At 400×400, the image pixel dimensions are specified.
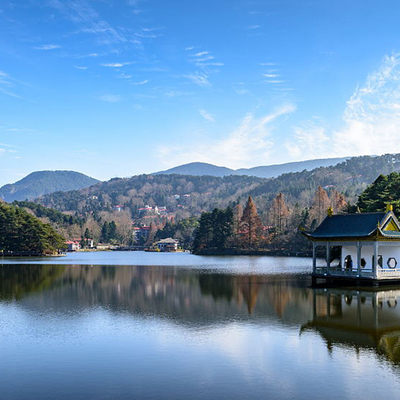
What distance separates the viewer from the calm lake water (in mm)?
12633

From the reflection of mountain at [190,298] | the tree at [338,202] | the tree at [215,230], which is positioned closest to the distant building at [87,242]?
the tree at [215,230]

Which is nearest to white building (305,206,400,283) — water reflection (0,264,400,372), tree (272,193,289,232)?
water reflection (0,264,400,372)

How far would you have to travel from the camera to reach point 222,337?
1847 cm

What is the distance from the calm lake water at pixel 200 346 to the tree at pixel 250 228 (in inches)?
3359

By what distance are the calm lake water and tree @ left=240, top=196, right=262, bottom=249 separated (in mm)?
85309

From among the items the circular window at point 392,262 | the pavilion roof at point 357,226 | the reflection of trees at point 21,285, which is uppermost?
the pavilion roof at point 357,226

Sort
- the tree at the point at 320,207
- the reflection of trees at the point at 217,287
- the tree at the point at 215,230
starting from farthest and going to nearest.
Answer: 1. the tree at the point at 215,230
2. the tree at the point at 320,207
3. the reflection of trees at the point at 217,287

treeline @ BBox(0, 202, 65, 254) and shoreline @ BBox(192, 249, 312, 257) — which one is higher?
treeline @ BBox(0, 202, 65, 254)

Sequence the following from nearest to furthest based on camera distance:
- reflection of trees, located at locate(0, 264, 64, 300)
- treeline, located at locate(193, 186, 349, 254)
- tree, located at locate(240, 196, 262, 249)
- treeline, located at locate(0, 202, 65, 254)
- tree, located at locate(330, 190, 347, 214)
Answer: reflection of trees, located at locate(0, 264, 64, 300) → treeline, located at locate(0, 202, 65, 254) → tree, located at locate(330, 190, 347, 214) → treeline, located at locate(193, 186, 349, 254) → tree, located at locate(240, 196, 262, 249)

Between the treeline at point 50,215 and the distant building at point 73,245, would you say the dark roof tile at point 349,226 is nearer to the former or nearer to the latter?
the distant building at point 73,245

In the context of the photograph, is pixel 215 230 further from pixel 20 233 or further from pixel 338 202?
pixel 20 233

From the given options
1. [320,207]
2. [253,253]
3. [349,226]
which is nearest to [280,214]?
[320,207]

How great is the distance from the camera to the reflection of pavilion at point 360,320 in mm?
17531

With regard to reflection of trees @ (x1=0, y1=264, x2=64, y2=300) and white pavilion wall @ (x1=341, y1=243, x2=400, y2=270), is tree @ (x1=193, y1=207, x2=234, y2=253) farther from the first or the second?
white pavilion wall @ (x1=341, y1=243, x2=400, y2=270)
